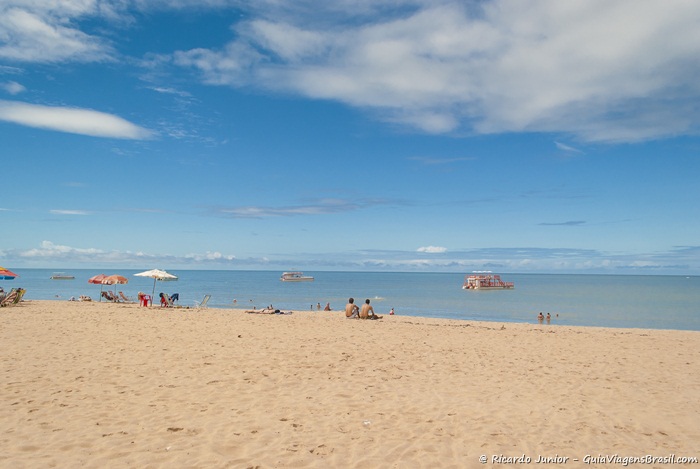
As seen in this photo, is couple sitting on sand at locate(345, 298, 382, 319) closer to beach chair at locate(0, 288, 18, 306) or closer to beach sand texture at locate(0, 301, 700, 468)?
beach sand texture at locate(0, 301, 700, 468)

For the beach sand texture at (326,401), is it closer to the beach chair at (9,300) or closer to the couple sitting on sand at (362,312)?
the couple sitting on sand at (362,312)

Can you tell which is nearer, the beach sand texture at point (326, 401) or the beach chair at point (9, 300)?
the beach sand texture at point (326, 401)

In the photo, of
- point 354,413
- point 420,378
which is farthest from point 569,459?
point 420,378

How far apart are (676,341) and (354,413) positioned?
16279 mm

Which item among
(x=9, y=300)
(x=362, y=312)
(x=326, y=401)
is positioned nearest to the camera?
(x=326, y=401)

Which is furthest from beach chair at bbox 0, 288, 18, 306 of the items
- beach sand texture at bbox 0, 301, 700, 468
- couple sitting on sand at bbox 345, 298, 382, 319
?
couple sitting on sand at bbox 345, 298, 382, 319

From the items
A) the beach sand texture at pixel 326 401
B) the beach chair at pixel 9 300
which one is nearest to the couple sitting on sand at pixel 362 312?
the beach sand texture at pixel 326 401

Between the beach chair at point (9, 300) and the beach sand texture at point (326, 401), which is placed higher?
the beach chair at point (9, 300)

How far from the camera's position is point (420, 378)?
32.1 feet

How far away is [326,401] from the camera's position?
7875 millimetres

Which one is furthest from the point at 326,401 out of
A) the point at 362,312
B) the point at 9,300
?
the point at 9,300

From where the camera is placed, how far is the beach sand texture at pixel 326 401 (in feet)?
18.7

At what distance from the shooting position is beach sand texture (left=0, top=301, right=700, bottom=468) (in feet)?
18.7

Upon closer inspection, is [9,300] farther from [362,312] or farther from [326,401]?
[326,401]
